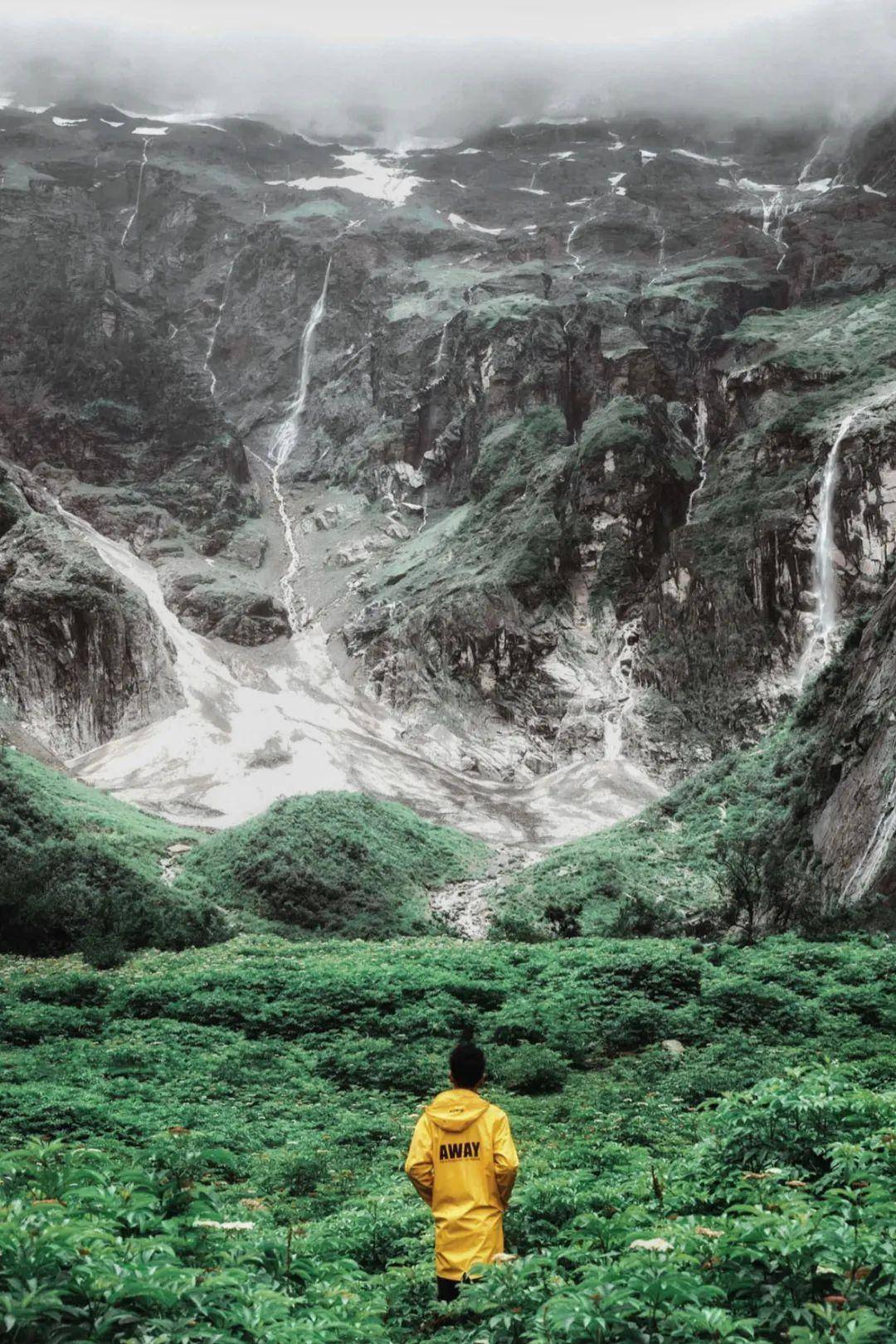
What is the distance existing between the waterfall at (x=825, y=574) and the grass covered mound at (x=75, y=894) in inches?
1767

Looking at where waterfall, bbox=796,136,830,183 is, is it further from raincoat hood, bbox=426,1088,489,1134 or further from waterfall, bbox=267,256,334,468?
raincoat hood, bbox=426,1088,489,1134

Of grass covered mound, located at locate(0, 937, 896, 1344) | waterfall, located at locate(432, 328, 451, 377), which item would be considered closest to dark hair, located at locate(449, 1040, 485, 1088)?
grass covered mound, located at locate(0, 937, 896, 1344)

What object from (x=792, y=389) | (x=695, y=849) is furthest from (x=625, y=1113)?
(x=792, y=389)

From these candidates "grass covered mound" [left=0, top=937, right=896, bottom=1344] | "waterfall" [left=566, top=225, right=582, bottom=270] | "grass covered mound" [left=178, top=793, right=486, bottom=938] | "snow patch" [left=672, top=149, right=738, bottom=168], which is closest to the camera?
"grass covered mound" [left=0, top=937, right=896, bottom=1344]

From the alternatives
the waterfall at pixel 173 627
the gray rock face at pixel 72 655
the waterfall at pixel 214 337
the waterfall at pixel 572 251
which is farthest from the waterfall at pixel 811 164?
the gray rock face at pixel 72 655

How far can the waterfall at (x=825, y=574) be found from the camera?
68000 mm

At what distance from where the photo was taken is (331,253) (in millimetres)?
137875

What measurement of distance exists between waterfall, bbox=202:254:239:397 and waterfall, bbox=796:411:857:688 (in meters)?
82.8

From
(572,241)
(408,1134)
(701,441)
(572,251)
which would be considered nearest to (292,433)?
(572,251)

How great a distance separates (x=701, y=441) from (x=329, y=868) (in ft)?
215

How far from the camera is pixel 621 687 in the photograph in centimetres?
7650

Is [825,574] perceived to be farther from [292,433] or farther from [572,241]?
[572,241]

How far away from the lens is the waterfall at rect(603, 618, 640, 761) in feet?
238

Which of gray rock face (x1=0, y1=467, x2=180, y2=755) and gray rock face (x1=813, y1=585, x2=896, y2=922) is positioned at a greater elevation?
gray rock face (x1=0, y1=467, x2=180, y2=755)
